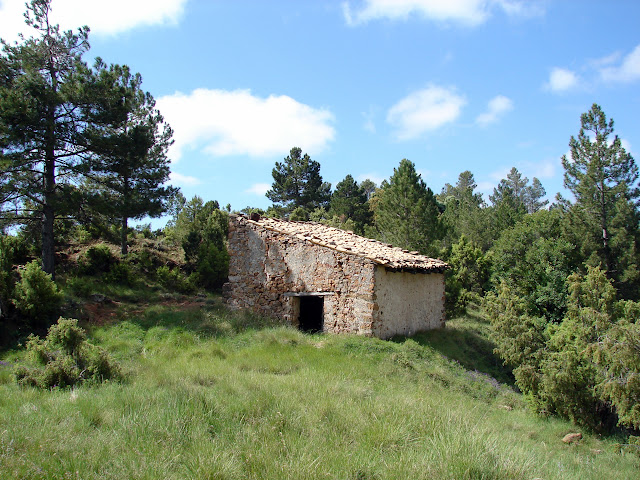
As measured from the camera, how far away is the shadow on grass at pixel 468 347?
14.6m

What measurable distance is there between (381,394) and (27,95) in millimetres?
14384

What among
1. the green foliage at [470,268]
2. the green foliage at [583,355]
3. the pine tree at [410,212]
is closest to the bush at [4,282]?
the green foliage at [583,355]

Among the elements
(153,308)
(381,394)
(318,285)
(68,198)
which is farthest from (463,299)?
(68,198)

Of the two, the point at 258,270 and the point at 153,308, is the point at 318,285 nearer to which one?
the point at 258,270

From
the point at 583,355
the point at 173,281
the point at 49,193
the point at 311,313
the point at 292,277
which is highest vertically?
the point at 49,193

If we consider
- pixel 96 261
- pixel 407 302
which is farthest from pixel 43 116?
pixel 407 302

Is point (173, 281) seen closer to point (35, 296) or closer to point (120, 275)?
point (120, 275)

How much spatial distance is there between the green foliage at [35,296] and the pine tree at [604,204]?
23.2 metres

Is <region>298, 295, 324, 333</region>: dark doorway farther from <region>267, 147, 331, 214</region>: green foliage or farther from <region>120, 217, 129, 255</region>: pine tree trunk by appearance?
<region>267, 147, 331, 214</region>: green foliage

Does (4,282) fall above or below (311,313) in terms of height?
above

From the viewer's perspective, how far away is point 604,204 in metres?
24.3

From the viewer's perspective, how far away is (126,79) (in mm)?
19672

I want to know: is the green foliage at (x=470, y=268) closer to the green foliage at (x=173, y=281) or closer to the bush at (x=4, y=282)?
the green foliage at (x=173, y=281)

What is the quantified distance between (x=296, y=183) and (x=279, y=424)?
38.7m
